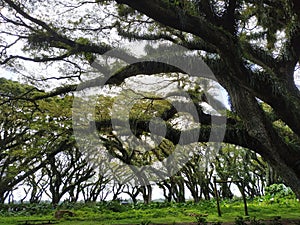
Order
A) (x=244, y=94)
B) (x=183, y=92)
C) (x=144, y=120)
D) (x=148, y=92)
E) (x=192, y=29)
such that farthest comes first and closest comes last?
(x=148, y=92), (x=183, y=92), (x=144, y=120), (x=244, y=94), (x=192, y=29)

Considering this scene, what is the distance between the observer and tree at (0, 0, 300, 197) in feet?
11.6

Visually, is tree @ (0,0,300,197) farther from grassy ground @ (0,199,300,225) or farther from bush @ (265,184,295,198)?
bush @ (265,184,295,198)

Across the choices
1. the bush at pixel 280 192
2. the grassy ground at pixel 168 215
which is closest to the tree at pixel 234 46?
the grassy ground at pixel 168 215

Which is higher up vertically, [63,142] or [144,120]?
[63,142]

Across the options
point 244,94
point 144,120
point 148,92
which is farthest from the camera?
point 148,92

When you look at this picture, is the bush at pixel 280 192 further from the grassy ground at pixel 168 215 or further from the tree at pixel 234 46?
the tree at pixel 234 46

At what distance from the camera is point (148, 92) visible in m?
9.76

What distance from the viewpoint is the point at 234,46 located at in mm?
3715

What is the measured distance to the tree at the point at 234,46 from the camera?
3.55 m

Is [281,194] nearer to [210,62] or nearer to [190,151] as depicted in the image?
[190,151]

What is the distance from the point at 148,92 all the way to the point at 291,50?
205 inches

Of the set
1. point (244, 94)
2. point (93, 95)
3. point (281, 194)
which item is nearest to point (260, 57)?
point (244, 94)

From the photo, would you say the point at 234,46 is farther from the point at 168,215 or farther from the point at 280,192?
the point at 280,192

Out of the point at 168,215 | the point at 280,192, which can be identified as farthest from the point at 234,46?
the point at 280,192
